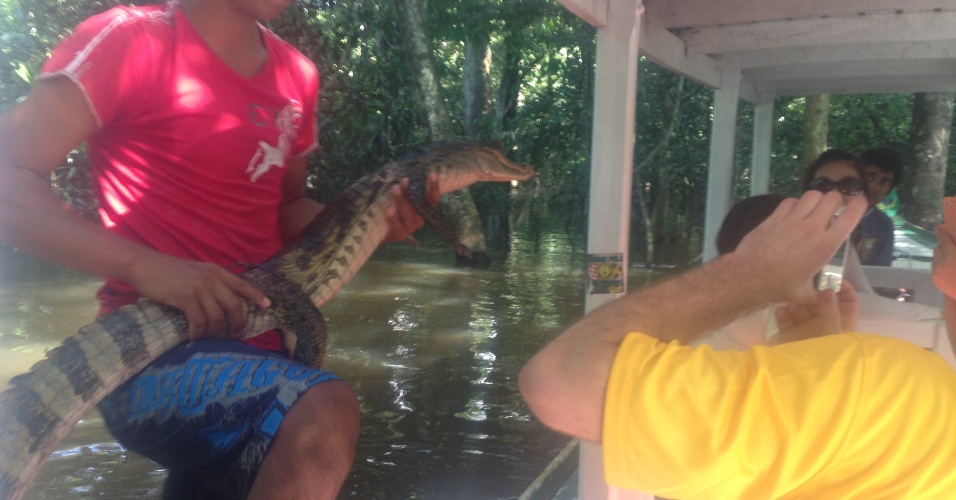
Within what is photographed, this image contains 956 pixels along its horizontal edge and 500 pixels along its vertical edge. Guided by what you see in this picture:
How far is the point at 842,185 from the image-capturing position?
3066mm

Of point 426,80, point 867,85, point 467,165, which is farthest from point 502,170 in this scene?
point 426,80

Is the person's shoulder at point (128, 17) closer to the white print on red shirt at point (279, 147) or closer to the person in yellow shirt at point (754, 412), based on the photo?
the white print on red shirt at point (279, 147)

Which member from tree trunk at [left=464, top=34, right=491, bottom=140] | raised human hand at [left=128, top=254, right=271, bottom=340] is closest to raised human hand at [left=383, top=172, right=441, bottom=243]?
raised human hand at [left=128, top=254, right=271, bottom=340]

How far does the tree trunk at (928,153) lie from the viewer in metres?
7.64

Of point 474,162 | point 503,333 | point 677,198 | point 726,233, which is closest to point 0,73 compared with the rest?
point 503,333

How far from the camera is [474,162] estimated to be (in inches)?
133

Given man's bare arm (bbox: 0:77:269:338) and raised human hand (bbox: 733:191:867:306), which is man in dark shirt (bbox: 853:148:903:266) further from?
man's bare arm (bbox: 0:77:269:338)

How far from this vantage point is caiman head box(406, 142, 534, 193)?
3109mm

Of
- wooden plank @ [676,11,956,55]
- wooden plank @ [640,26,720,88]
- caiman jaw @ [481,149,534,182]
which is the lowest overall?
caiman jaw @ [481,149,534,182]

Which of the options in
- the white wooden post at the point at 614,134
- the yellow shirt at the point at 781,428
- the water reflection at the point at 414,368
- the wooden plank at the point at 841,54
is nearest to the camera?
→ the yellow shirt at the point at 781,428

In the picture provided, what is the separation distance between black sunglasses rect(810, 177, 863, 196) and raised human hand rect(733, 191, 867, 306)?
212 cm

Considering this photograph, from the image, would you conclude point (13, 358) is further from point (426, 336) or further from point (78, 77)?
point (78, 77)

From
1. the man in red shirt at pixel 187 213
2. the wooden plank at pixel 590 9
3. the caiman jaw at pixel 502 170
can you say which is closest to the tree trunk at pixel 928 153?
the caiman jaw at pixel 502 170

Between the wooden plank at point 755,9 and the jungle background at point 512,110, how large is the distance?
2.99 meters
